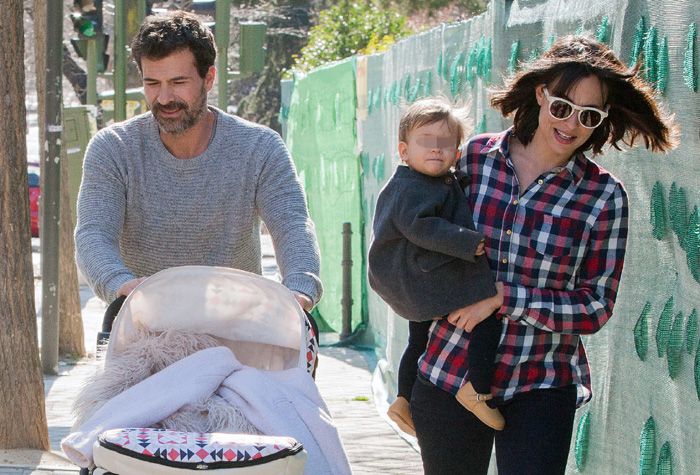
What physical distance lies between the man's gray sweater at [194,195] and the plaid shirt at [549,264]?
595 millimetres

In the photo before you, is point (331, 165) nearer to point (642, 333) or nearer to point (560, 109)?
point (642, 333)

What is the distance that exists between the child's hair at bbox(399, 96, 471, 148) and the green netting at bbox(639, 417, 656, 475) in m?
1.17

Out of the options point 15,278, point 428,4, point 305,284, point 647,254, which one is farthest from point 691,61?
point 428,4

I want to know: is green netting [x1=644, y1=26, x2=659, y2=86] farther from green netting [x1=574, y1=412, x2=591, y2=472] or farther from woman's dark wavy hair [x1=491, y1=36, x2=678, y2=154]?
green netting [x1=574, y1=412, x2=591, y2=472]

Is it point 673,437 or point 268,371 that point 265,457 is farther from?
point 673,437

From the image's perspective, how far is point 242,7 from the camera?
3969 centimetres

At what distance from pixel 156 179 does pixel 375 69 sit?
6531mm

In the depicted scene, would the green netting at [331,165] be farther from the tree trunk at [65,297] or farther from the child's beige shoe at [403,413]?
the child's beige shoe at [403,413]

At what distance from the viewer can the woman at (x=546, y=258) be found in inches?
146

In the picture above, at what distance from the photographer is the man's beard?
4016 mm

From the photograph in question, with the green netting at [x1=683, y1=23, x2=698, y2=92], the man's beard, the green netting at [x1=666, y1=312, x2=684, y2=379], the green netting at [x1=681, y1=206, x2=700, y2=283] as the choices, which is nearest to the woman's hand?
the green netting at [x1=681, y1=206, x2=700, y2=283]

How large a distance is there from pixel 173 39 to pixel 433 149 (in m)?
0.81

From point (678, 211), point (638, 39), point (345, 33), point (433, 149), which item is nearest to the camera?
point (433, 149)

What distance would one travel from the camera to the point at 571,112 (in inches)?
145
